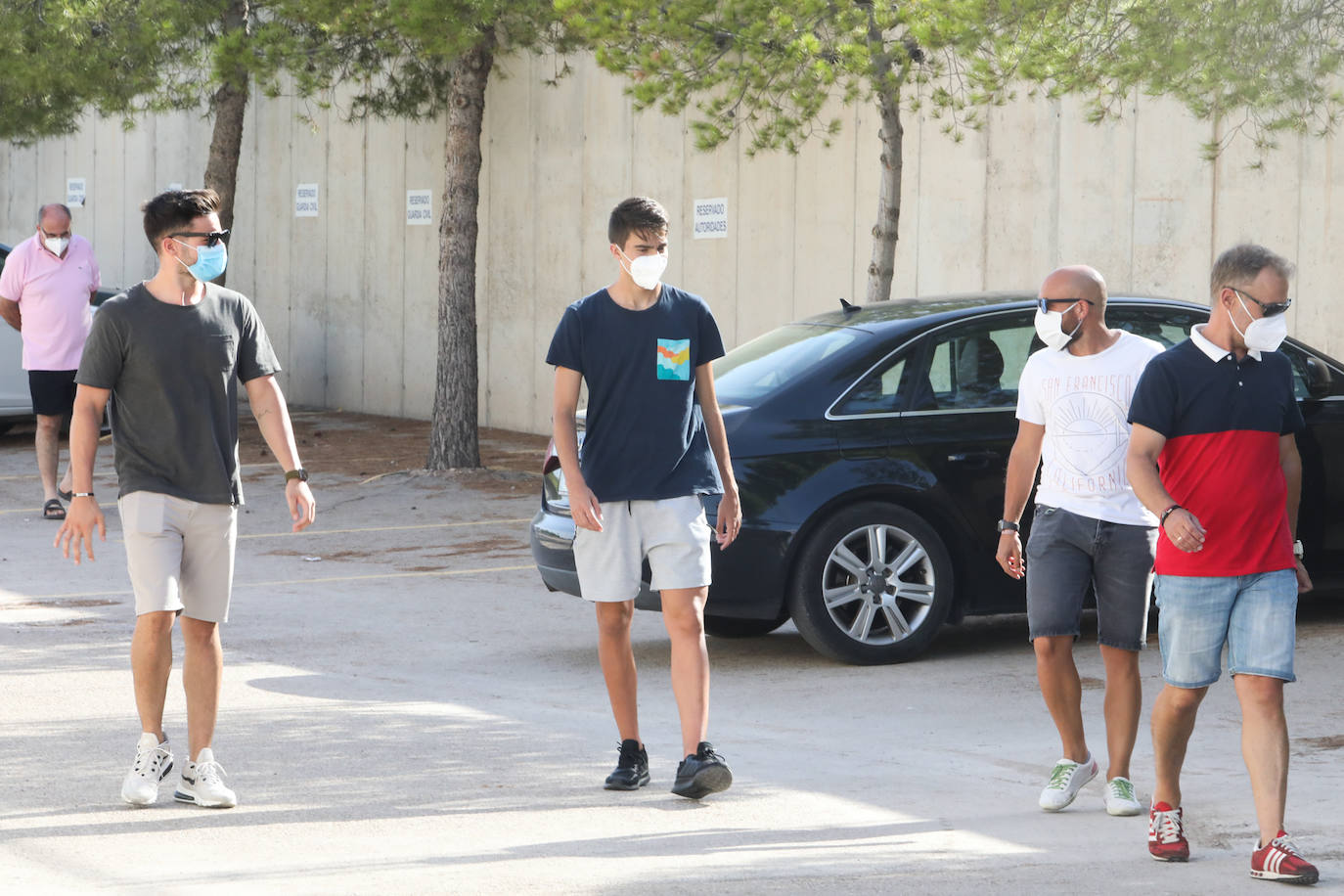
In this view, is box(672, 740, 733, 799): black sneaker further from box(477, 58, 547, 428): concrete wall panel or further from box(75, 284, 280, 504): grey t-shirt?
box(477, 58, 547, 428): concrete wall panel

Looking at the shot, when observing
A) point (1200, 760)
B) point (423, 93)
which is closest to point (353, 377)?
point (423, 93)

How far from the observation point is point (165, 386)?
19.6 ft

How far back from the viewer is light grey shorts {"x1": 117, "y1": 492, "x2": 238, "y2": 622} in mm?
5965

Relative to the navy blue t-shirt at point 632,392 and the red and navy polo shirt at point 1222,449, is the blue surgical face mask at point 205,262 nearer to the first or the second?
the navy blue t-shirt at point 632,392

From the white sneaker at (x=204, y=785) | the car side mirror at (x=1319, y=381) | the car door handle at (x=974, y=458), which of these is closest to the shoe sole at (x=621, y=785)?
the white sneaker at (x=204, y=785)

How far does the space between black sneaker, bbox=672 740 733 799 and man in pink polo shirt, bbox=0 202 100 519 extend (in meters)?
7.97

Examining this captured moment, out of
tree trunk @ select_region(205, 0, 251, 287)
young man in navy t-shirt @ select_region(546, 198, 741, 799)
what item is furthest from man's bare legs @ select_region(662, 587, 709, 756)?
tree trunk @ select_region(205, 0, 251, 287)

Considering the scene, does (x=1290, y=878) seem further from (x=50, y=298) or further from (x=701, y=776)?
(x=50, y=298)

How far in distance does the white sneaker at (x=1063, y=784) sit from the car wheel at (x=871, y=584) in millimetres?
2465

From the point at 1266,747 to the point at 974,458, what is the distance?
3.55 metres

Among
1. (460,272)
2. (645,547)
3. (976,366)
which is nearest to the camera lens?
(645,547)

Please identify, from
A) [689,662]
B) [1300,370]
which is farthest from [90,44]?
[689,662]

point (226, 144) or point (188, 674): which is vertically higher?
point (226, 144)

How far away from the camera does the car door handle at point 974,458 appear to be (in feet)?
28.5
